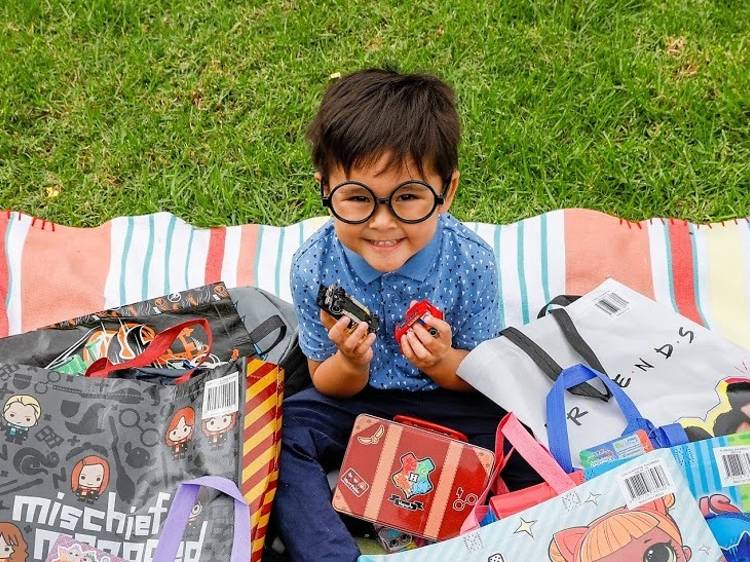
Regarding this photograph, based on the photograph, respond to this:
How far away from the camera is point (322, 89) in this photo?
3.33 metres

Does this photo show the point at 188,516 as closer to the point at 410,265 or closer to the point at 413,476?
the point at 413,476

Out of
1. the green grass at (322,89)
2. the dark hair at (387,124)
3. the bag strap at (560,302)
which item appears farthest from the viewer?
the green grass at (322,89)

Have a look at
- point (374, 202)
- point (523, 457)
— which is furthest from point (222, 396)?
point (523, 457)

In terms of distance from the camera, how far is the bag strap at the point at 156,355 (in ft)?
7.18

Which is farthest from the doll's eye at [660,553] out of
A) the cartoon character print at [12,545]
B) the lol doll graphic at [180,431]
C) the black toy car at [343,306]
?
the cartoon character print at [12,545]

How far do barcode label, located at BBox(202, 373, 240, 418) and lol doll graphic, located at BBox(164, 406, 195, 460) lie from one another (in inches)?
1.5

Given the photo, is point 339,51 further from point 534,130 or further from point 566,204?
point 566,204

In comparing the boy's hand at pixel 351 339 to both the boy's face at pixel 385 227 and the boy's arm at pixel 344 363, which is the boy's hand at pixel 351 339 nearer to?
the boy's arm at pixel 344 363

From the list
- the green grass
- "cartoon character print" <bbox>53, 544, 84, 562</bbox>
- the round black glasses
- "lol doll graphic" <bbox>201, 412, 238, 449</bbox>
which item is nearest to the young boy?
the round black glasses

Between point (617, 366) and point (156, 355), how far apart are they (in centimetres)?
116

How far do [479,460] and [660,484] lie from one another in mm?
481

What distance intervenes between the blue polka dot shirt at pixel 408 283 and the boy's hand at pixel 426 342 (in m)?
0.15

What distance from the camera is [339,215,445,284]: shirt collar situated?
212 centimetres

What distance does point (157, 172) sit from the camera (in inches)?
124
